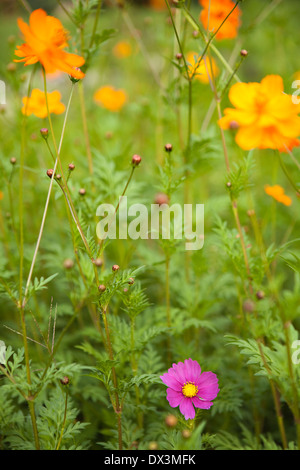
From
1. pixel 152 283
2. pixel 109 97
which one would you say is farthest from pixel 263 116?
pixel 109 97

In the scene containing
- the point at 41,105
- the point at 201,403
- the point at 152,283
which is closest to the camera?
the point at 201,403

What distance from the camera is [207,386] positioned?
78cm

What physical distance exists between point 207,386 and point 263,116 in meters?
0.54

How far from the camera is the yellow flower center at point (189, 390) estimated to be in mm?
764

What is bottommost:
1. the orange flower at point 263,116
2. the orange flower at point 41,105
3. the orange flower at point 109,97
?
the orange flower at point 263,116

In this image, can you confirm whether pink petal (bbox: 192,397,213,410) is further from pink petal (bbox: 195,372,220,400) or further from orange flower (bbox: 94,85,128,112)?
orange flower (bbox: 94,85,128,112)

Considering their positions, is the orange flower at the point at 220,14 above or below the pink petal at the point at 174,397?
above

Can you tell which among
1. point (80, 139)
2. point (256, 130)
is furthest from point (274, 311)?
point (80, 139)

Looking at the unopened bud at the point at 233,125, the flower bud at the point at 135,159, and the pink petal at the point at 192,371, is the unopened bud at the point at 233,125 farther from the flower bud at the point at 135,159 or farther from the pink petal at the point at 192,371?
the pink petal at the point at 192,371

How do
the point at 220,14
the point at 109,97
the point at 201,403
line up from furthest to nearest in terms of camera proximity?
the point at 109,97
the point at 220,14
the point at 201,403

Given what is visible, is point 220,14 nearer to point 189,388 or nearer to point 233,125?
point 233,125

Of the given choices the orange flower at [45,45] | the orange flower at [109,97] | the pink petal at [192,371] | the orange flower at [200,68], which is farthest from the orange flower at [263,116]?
the orange flower at [109,97]
